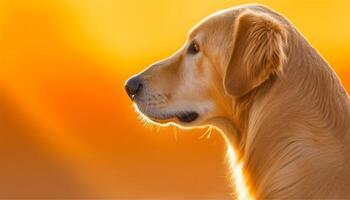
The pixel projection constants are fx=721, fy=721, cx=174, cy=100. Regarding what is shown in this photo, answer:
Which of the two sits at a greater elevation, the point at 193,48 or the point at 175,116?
the point at 193,48

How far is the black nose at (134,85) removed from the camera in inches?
206

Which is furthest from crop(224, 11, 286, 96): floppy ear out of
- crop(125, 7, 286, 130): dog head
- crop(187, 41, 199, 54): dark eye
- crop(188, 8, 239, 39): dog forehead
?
crop(187, 41, 199, 54): dark eye

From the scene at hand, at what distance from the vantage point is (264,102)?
448 centimetres

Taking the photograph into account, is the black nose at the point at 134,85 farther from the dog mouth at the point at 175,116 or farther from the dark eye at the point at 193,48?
the dark eye at the point at 193,48

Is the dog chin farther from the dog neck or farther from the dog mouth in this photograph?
the dog neck

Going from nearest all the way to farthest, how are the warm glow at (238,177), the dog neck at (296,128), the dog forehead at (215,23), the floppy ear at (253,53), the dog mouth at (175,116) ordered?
the dog neck at (296,128) < the floppy ear at (253,53) < the warm glow at (238,177) < the dog forehead at (215,23) < the dog mouth at (175,116)

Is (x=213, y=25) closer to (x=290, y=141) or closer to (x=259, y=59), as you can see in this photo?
(x=259, y=59)

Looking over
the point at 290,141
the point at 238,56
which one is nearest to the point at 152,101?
the point at 238,56

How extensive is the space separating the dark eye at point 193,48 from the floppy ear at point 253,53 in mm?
482

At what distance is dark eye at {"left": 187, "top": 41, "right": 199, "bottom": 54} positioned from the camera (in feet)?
16.5

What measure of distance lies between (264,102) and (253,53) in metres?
0.32

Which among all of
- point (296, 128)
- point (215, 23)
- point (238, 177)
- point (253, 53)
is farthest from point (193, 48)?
point (296, 128)

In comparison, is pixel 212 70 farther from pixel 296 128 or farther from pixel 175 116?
pixel 296 128

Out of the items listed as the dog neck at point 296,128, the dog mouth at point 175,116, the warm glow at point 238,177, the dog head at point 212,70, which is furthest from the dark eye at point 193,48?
Result: the warm glow at point 238,177
